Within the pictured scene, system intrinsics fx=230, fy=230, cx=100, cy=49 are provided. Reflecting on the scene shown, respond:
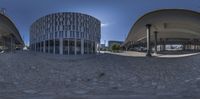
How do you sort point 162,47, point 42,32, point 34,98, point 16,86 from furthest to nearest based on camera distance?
1. point 162,47
2. point 42,32
3. point 16,86
4. point 34,98

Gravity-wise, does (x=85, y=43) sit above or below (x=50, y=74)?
above

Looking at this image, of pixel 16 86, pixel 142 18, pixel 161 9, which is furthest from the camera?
pixel 142 18

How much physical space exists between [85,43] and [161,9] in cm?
2058

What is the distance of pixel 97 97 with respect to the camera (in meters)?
9.57

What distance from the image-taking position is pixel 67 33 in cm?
4728

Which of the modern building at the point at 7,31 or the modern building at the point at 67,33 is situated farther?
the modern building at the point at 67,33

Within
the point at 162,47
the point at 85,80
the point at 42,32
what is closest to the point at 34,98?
the point at 85,80

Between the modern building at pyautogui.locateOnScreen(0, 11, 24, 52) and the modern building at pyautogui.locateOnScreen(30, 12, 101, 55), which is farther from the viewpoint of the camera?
the modern building at pyautogui.locateOnScreen(30, 12, 101, 55)

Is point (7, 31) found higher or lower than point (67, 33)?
higher

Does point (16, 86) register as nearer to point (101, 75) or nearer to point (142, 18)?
point (101, 75)

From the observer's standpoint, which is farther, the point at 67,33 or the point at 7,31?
the point at 7,31

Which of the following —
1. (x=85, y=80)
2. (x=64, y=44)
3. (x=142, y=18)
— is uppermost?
(x=142, y=18)

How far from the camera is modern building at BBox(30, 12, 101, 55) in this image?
47.3 m

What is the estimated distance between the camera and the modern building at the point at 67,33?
4728cm
